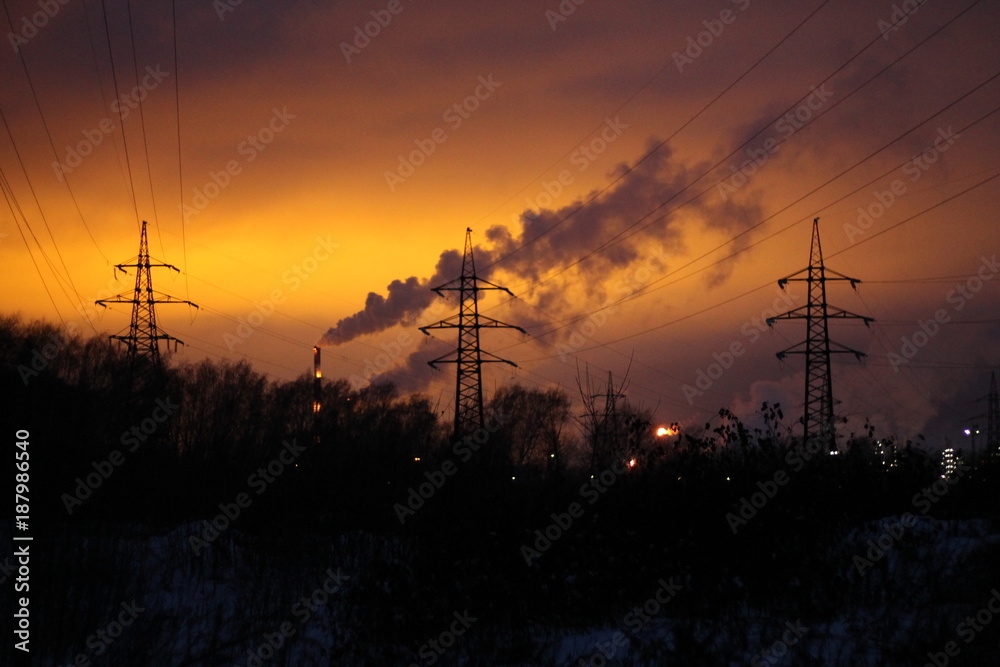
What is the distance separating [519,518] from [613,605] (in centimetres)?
265

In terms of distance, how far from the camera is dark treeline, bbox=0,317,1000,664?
1525cm

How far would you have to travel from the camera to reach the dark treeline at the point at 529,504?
15250mm

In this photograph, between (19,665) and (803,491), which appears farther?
(803,491)

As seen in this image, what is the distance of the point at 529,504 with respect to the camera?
58.1 feet

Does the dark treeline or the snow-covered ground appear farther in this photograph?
the dark treeline

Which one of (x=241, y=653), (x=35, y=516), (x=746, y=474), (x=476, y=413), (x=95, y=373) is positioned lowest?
(x=241, y=653)

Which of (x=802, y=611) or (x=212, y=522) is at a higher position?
(x=212, y=522)

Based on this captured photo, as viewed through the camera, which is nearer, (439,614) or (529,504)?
(439,614)

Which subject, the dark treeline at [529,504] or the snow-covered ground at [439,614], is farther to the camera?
the dark treeline at [529,504]

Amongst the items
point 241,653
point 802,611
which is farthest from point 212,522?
point 802,611

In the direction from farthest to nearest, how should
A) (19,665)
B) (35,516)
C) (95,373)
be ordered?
(95,373) < (35,516) < (19,665)

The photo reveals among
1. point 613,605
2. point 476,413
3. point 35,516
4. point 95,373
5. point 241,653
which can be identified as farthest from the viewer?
point 95,373

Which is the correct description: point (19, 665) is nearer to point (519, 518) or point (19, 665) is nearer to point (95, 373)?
point (519, 518)

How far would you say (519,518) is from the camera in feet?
56.6
